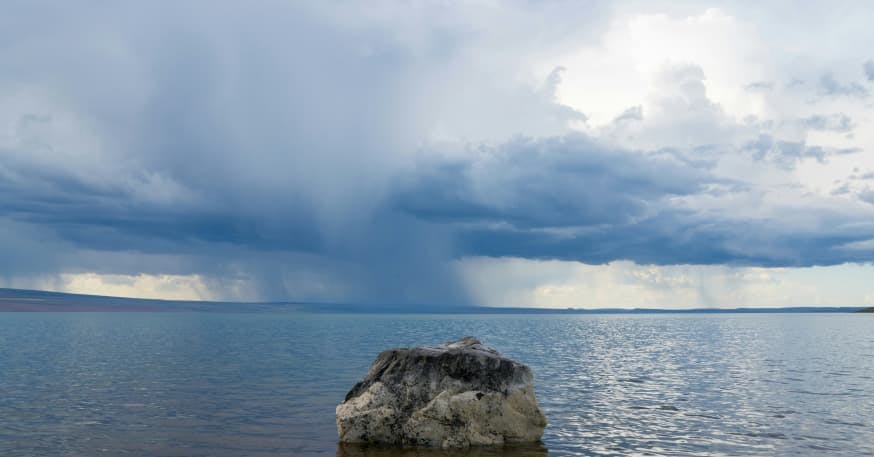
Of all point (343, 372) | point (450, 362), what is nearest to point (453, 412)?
point (450, 362)

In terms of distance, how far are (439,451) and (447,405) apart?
179 centimetres

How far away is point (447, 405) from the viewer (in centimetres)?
2459

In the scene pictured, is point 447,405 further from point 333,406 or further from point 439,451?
point 333,406

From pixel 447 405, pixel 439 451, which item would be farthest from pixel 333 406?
pixel 439 451

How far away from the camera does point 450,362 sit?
25766mm

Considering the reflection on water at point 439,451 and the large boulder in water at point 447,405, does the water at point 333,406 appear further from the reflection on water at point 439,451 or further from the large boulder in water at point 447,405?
the large boulder in water at point 447,405

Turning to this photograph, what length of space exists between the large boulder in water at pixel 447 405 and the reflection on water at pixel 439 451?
1.86ft

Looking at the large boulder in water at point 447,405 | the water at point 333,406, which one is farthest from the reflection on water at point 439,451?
the large boulder in water at point 447,405

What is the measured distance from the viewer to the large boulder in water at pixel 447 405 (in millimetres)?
24547

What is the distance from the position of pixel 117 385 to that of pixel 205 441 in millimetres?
19733

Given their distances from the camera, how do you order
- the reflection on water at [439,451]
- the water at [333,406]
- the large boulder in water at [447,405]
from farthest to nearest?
the large boulder in water at [447,405]
the water at [333,406]
the reflection on water at [439,451]

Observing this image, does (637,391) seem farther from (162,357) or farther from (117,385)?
(162,357)

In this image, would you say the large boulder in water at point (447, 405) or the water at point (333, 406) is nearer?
the water at point (333, 406)

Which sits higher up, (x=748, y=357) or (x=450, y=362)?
(x=450, y=362)
